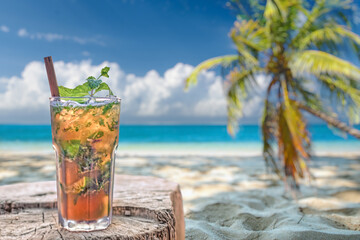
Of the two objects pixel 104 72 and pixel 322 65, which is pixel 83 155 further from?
pixel 322 65

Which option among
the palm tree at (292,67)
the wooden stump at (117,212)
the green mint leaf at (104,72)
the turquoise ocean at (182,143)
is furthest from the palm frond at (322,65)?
the turquoise ocean at (182,143)

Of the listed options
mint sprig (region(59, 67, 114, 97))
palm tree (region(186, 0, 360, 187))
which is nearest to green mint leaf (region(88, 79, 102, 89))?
mint sprig (region(59, 67, 114, 97))

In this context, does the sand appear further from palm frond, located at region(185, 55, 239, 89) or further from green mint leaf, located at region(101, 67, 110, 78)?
palm frond, located at region(185, 55, 239, 89)

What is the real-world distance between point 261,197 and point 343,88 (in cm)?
206

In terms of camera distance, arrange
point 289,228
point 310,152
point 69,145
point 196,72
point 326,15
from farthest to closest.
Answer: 1. point 196,72
2. point 326,15
3. point 310,152
4. point 289,228
5. point 69,145

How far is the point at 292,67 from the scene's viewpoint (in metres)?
4.35

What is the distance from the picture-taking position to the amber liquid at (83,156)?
110cm

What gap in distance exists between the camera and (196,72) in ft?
17.6

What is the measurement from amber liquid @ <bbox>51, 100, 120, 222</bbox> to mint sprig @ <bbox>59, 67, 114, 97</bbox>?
0.23 feet

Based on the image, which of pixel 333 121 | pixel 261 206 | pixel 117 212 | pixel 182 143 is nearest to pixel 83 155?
pixel 117 212

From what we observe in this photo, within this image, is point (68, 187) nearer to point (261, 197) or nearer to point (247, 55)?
point (261, 197)

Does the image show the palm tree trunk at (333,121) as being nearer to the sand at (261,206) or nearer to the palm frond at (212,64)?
the sand at (261,206)

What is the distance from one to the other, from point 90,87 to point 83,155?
0.25 m

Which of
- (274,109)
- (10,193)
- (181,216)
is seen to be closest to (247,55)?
(274,109)
